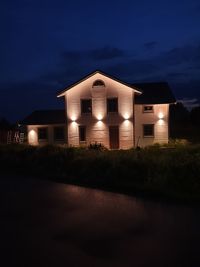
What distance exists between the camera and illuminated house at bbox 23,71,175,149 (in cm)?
2959

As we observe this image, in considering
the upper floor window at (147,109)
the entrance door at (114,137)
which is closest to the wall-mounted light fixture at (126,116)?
the entrance door at (114,137)

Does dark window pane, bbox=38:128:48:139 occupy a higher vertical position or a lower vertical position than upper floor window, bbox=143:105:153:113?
lower

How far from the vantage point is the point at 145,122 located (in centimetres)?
3036

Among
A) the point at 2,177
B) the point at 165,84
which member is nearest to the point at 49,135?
the point at 165,84

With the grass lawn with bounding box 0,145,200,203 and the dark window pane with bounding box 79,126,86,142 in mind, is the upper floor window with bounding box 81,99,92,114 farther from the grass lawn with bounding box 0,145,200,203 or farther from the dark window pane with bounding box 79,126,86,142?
the grass lawn with bounding box 0,145,200,203

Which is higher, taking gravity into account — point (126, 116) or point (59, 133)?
point (126, 116)

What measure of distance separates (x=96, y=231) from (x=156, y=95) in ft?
81.7

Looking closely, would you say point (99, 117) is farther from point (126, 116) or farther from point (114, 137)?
point (126, 116)

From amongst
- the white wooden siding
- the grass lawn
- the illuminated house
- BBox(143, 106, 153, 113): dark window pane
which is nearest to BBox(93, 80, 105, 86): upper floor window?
the illuminated house

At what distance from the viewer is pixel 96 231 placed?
7621 millimetres

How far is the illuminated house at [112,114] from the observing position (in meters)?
29.6

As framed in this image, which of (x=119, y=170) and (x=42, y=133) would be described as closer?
(x=119, y=170)

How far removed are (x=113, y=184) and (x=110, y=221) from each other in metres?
4.95

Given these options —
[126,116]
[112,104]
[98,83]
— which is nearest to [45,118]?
[98,83]
